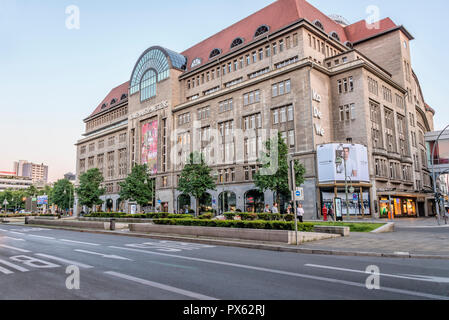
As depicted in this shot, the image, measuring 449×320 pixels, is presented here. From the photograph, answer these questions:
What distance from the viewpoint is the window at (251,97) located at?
154 feet

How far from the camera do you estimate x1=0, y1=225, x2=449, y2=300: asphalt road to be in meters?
5.68

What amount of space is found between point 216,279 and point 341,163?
34628 millimetres

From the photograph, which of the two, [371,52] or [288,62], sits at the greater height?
[371,52]

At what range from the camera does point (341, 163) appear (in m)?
38.5

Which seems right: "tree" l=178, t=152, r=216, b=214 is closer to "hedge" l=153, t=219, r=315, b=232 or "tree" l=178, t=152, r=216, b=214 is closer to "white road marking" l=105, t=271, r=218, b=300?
"hedge" l=153, t=219, r=315, b=232

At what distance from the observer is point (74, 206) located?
84812 millimetres

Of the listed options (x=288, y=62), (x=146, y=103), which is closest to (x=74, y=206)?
(x=146, y=103)

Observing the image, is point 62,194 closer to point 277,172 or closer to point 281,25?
point 281,25

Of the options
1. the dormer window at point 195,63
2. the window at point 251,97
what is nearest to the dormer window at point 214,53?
the dormer window at point 195,63

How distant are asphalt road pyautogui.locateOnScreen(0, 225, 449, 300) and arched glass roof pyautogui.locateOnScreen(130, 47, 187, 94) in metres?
54.9

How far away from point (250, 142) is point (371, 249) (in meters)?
35.2

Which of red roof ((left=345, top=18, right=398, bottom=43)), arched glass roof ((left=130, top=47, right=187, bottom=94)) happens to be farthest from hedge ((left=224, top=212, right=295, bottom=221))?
red roof ((left=345, top=18, right=398, bottom=43))

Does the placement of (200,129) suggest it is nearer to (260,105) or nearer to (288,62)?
(260,105)

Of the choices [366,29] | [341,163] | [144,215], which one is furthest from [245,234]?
[366,29]
